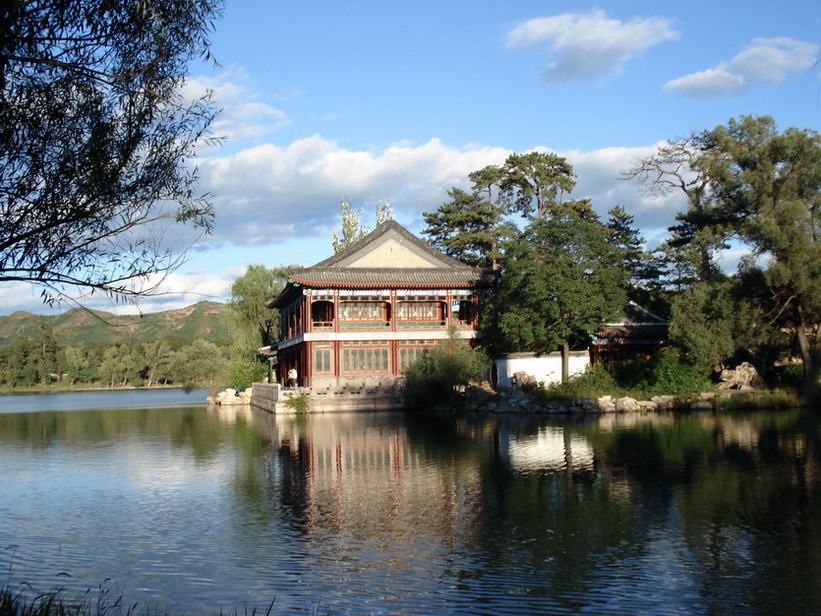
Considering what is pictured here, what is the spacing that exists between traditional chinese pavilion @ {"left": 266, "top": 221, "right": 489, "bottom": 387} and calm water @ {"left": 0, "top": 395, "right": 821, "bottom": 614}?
1580 cm

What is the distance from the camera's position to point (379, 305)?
41.3m

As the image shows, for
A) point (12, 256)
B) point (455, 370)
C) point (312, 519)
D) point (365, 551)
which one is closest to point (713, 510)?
point (365, 551)

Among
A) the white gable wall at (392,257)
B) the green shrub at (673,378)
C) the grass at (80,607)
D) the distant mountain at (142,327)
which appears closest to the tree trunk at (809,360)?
the green shrub at (673,378)

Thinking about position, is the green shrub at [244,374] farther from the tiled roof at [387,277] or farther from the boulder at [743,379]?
the boulder at [743,379]

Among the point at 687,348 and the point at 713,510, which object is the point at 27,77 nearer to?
the point at 713,510

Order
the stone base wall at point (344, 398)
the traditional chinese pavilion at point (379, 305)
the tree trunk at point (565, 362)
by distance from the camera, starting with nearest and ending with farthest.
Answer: the tree trunk at point (565, 362) < the stone base wall at point (344, 398) < the traditional chinese pavilion at point (379, 305)

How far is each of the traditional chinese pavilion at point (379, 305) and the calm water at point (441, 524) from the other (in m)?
15.8

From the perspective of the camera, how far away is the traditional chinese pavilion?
3941 cm

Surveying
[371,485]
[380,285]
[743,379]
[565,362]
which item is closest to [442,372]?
[565,362]

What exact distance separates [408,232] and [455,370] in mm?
9920

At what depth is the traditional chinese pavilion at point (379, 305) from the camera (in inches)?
1551

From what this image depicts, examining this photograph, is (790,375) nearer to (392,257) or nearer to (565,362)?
(565,362)

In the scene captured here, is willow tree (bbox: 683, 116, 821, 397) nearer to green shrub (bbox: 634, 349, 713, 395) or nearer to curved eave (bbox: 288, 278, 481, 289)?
green shrub (bbox: 634, 349, 713, 395)

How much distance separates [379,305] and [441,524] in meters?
29.2
